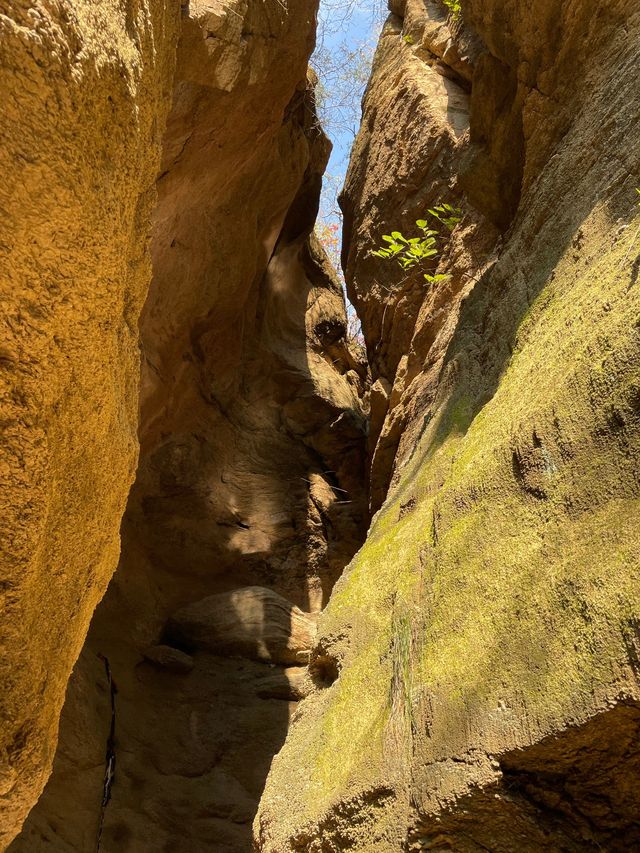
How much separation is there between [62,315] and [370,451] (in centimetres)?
602

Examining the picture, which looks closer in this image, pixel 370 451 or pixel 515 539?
pixel 515 539

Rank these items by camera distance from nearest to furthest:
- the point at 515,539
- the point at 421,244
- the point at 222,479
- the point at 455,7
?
the point at 515,539, the point at 421,244, the point at 455,7, the point at 222,479

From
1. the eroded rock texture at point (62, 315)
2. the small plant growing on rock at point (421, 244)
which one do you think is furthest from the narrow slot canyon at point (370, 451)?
the small plant growing on rock at point (421, 244)

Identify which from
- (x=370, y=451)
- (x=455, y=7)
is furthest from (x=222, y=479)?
(x=455, y=7)

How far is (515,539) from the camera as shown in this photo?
94.7 inches

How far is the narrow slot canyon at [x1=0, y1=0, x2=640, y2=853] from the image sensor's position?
1976 millimetres

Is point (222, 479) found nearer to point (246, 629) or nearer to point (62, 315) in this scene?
point (246, 629)

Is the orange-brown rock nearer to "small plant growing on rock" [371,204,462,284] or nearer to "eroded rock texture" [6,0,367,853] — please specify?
"eroded rock texture" [6,0,367,853]

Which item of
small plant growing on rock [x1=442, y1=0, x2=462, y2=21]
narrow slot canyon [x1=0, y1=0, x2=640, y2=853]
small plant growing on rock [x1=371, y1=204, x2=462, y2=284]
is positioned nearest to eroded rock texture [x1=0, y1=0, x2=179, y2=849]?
narrow slot canyon [x1=0, y1=0, x2=640, y2=853]

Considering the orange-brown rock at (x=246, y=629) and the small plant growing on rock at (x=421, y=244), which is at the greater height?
the small plant growing on rock at (x=421, y=244)

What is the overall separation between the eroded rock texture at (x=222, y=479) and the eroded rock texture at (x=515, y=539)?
87cm

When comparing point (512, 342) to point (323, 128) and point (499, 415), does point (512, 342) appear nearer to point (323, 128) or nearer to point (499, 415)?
point (499, 415)

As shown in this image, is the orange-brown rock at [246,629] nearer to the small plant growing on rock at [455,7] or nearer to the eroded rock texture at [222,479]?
the eroded rock texture at [222,479]

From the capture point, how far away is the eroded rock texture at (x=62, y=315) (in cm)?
181
